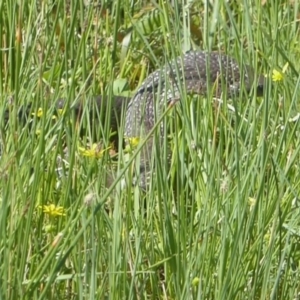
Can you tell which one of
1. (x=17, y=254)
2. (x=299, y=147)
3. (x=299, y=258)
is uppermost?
(x=299, y=147)

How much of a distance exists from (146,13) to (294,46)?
503 mm

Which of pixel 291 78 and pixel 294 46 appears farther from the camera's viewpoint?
pixel 294 46

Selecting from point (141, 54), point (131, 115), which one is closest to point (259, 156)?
point (131, 115)

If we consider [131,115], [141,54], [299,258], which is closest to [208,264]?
[299,258]

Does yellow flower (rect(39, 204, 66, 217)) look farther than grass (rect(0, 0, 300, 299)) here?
Yes

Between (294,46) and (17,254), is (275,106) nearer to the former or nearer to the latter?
(294,46)

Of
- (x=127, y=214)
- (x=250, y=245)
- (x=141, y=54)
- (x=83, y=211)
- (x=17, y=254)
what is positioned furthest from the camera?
(x=141, y=54)

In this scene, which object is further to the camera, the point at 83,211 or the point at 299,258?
the point at 299,258

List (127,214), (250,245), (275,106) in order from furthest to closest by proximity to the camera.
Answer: (275,106) → (250,245) → (127,214)

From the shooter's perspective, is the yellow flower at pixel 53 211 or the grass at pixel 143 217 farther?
the yellow flower at pixel 53 211

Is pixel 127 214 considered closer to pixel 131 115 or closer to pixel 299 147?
pixel 299 147

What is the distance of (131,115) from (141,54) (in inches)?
10.3

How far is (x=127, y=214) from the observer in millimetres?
1501

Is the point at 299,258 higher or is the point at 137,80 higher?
the point at 137,80
